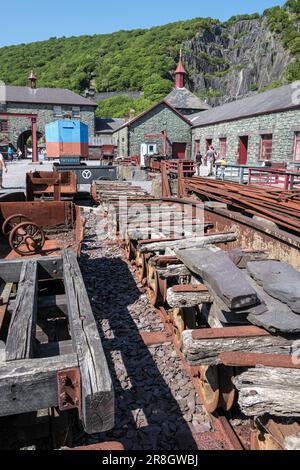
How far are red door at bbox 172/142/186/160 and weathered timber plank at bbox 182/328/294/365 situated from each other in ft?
120

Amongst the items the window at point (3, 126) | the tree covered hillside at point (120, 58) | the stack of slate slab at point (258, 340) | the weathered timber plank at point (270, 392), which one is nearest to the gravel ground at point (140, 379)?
the stack of slate slab at point (258, 340)

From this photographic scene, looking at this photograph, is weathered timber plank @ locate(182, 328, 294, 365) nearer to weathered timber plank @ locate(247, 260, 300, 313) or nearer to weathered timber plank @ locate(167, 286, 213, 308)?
weathered timber plank @ locate(247, 260, 300, 313)

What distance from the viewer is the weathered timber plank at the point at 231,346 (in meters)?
2.53

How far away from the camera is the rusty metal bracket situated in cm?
187

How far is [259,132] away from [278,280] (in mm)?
22366

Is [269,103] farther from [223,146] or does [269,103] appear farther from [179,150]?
[179,150]

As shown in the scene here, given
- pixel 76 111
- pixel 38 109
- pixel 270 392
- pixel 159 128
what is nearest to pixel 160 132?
pixel 159 128

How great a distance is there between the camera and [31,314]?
265cm

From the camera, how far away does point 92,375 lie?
6.06ft

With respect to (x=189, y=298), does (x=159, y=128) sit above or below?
above

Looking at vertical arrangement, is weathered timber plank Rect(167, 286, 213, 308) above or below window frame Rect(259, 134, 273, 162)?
below

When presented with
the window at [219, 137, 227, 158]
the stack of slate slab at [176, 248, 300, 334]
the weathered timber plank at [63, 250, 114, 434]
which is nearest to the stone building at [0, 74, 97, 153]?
the window at [219, 137, 227, 158]

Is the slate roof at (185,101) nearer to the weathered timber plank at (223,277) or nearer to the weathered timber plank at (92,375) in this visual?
the weathered timber plank at (223,277)

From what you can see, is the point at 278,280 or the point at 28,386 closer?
the point at 28,386
